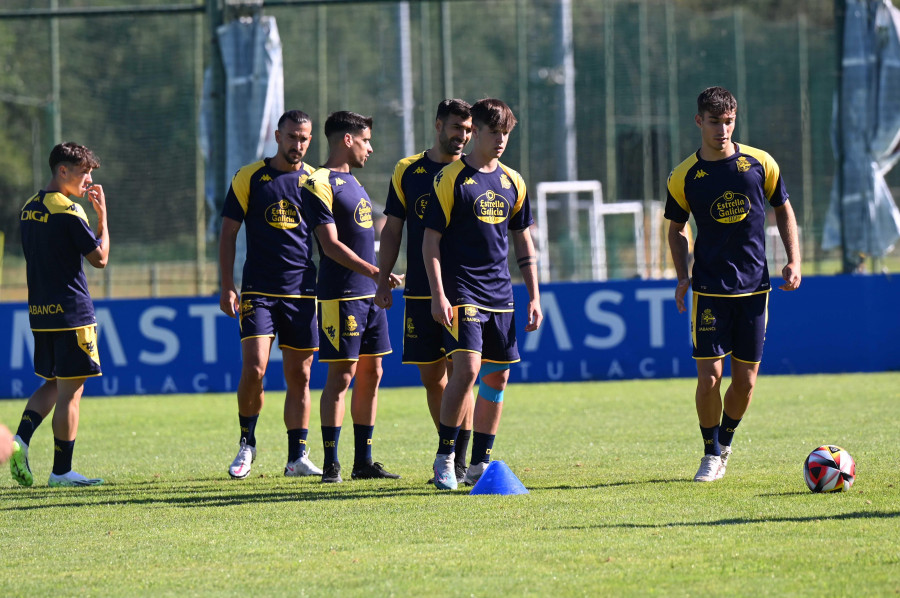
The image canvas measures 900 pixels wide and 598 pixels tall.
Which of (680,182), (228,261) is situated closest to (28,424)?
(228,261)

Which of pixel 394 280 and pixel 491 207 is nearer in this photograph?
pixel 491 207

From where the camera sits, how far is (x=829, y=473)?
21.4ft

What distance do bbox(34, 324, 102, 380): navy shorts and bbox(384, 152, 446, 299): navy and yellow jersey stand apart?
2020mm

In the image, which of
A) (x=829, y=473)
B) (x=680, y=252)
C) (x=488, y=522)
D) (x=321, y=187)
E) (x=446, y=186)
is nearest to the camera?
(x=488, y=522)

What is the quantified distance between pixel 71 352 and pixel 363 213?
199 centimetres

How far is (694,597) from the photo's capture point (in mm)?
4379

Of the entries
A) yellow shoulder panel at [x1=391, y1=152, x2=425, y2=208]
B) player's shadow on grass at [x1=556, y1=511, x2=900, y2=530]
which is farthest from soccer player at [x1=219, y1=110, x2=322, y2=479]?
player's shadow on grass at [x1=556, y1=511, x2=900, y2=530]

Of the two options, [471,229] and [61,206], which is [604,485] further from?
[61,206]

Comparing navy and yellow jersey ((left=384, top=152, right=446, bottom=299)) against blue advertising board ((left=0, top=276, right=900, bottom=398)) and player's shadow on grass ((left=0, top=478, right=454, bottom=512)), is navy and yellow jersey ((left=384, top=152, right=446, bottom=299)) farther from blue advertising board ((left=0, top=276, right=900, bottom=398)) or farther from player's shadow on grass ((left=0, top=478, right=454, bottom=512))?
blue advertising board ((left=0, top=276, right=900, bottom=398))

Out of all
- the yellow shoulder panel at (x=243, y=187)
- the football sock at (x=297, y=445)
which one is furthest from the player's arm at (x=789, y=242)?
the yellow shoulder panel at (x=243, y=187)

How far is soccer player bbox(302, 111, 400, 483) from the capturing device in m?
7.65

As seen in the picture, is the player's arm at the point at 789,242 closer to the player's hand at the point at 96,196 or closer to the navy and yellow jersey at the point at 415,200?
the navy and yellow jersey at the point at 415,200

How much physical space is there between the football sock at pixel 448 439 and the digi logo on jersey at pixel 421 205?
4.19ft

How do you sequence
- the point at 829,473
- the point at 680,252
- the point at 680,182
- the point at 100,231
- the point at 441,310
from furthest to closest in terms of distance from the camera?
the point at 100,231 < the point at 680,252 < the point at 680,182 < the point at 441,310 < the point at 829,473
